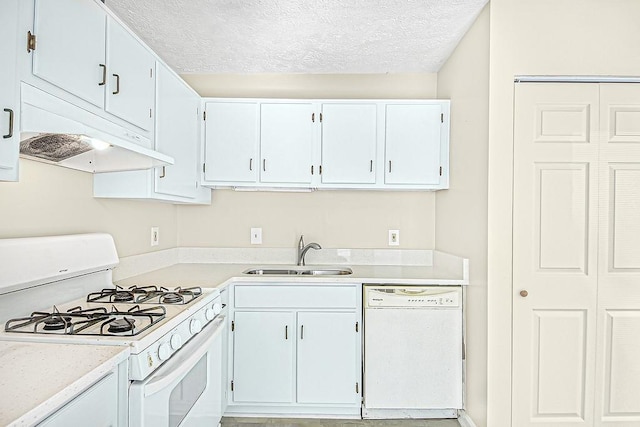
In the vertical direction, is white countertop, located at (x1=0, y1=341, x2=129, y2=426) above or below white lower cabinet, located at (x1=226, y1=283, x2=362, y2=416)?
above

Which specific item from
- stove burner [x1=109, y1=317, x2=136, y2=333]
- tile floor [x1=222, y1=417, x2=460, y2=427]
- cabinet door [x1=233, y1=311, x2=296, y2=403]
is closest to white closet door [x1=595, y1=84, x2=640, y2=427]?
tile floor [x1=222, y1=417, x2=460, y2=427]

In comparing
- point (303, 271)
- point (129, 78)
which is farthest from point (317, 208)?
point (129, 78)

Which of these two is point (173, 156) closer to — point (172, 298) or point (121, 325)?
point (172, 298)

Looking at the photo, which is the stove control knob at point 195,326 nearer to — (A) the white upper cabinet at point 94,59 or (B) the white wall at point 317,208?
(A) the white upper cabinet at point 94,59

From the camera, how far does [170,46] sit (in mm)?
2848

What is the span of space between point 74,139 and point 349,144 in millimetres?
1907

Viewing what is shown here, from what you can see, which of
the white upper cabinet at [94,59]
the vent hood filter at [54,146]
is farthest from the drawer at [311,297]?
the vent hood filter at [54,146]

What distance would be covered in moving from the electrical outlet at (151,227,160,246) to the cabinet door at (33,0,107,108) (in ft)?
4.51

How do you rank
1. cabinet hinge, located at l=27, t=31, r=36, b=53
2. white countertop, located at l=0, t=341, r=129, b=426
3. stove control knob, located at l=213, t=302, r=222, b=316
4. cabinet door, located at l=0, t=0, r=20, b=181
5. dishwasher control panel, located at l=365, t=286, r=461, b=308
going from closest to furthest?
white countertop, located at l=0, t=341, r=129, b=426 → cabinet door, located at l=0, t=0, r=20, b=181 → cabinet hinge, located at l=27, t=31, r=36, b=53 → stove control knob, located at l=213, t=302, r=222, b=316 → dishwasher control panel, located at l=365, t=286, r=461, b=308

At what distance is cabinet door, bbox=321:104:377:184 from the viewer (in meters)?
3.05

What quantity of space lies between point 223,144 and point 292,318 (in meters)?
1.34

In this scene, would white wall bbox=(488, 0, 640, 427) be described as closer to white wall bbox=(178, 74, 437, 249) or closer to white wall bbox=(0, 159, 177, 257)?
white wall bbox=(178, 74, 437, 249)

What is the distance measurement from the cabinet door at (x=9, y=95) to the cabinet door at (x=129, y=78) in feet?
1.69

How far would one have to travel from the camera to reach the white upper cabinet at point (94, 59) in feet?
4.61
